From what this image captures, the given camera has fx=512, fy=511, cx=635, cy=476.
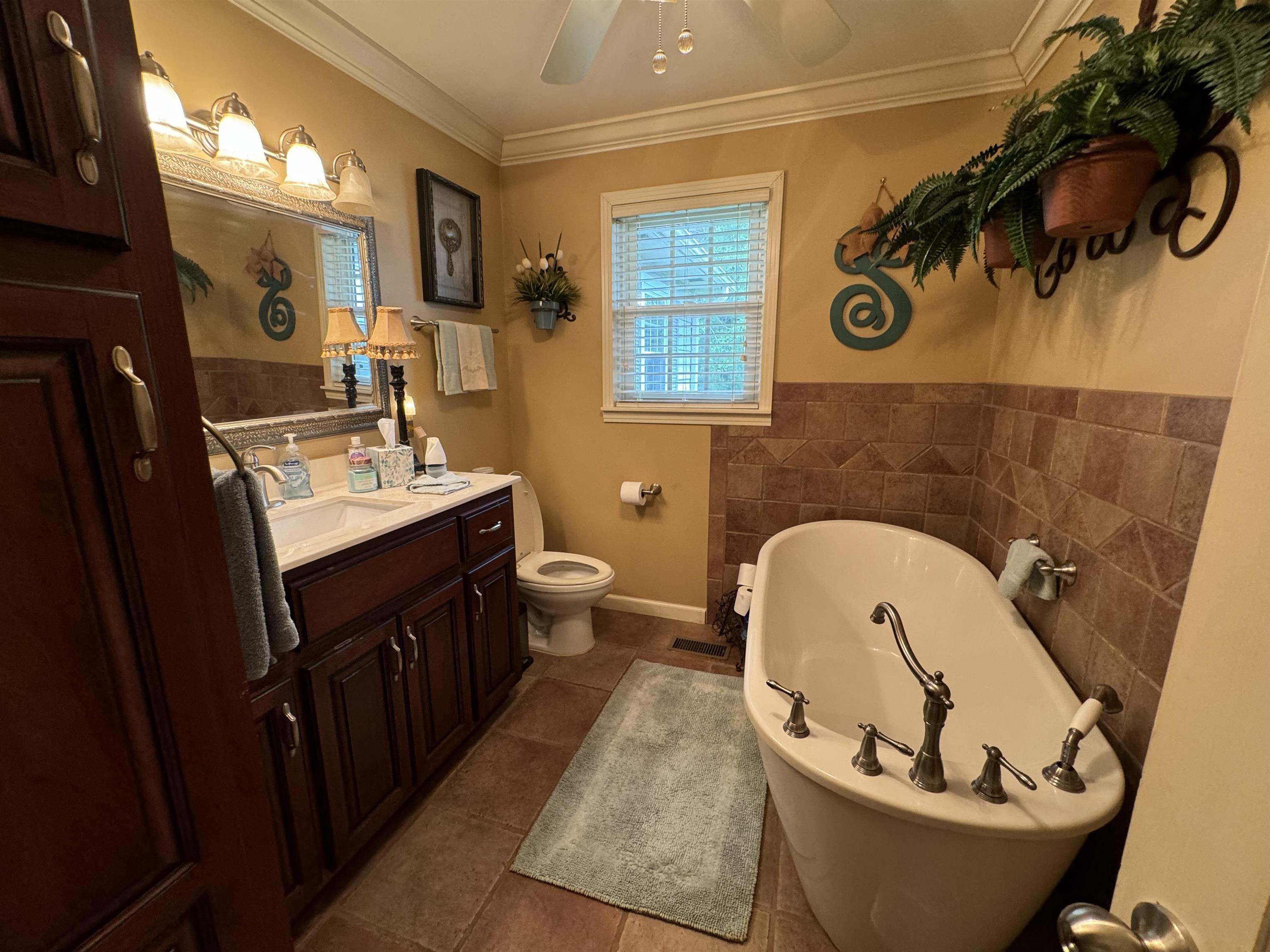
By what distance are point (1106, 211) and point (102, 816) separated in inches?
75.2

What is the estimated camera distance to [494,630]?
1873mm

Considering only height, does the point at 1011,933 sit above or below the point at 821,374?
below

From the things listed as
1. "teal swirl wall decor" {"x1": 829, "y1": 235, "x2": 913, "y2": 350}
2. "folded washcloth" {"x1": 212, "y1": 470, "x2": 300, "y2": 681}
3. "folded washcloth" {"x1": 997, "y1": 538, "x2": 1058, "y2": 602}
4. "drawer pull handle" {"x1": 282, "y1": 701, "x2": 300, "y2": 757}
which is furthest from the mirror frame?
"folded washcloth" {"x1": 997, "y1": 538, "x2": 1058, "y2": 602}

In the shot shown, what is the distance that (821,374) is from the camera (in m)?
2.29

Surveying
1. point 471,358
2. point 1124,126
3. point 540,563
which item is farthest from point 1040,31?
point 540,563

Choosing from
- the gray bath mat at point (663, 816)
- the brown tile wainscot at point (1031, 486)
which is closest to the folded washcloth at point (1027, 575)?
the brown tile wainscot at point (1031, 486)

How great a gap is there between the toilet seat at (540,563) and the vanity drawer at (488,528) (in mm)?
372

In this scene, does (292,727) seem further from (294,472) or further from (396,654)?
(294,472)

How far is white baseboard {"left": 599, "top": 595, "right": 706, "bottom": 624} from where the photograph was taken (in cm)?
270

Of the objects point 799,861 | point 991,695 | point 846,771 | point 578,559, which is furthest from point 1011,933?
point 578,559

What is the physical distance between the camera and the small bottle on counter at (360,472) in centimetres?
171

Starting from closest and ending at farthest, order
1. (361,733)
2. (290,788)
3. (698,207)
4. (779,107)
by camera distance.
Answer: (290,788), (361,733), (779,107), (698,207)

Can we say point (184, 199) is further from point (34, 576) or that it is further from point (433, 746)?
point (433, 746)

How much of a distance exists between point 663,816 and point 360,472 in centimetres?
146
